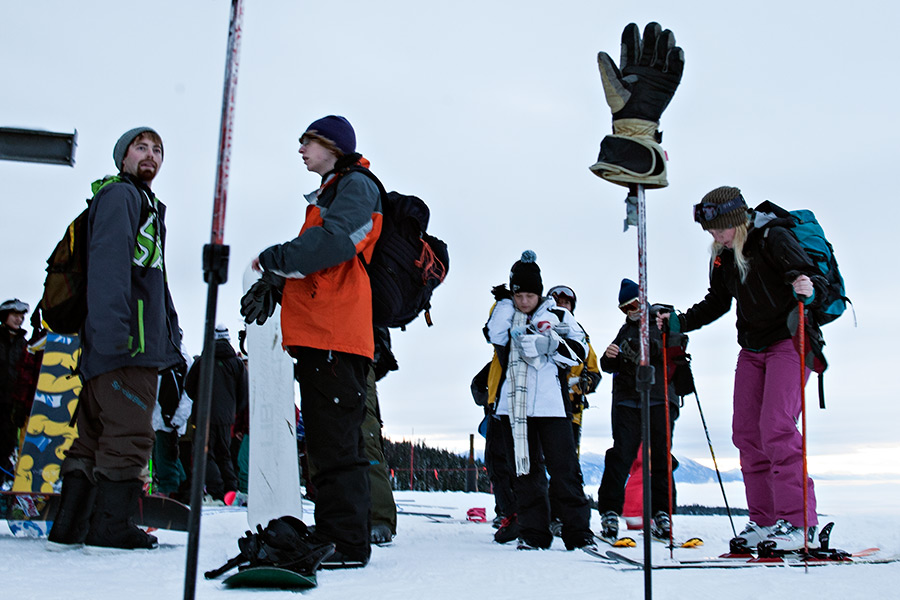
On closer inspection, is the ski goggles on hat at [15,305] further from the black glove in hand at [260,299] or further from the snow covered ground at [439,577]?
the black glove in hand at [260,299]

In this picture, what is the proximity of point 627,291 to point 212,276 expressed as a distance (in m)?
4.80

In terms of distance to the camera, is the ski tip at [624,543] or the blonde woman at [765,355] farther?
the ski tip at [624,543]

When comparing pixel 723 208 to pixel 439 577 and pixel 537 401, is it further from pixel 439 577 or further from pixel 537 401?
pixel 439 577

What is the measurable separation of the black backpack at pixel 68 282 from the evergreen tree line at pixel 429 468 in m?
11.4

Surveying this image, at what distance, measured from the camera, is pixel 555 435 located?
4.73 m

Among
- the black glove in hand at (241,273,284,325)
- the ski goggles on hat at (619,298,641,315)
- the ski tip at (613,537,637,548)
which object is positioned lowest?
the ski tip at (613,537,637,548)

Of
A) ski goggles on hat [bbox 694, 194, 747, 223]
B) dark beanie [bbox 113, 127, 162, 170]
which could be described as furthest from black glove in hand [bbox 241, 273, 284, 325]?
ski goggles on hat [bbox 694, 194, 747, 223]

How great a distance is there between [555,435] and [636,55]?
266 cm

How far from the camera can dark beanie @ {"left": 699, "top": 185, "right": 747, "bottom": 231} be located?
164 inches

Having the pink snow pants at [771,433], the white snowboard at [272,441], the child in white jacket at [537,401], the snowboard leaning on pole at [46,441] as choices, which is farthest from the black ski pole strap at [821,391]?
the snowboard leaning on pole at [46,441]

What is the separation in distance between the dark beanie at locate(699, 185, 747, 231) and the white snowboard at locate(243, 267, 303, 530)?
232cm

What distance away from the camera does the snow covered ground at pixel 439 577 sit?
2.56m

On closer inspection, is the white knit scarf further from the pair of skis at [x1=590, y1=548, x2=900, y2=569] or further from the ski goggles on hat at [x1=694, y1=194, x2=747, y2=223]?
the ski goggles on hat at [x1=694, y1=194, x2=747, y2=223]

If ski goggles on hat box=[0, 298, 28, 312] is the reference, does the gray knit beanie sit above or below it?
above
